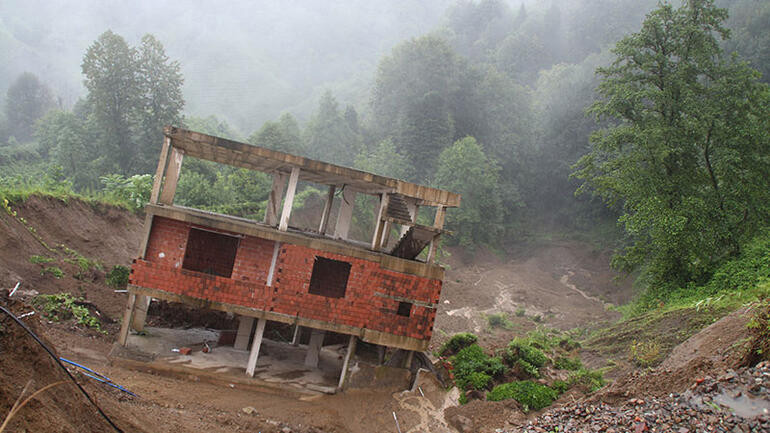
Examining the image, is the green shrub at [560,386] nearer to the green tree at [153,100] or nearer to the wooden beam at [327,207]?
the wooden beam at [327,207]

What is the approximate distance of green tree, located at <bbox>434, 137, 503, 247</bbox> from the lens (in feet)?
147

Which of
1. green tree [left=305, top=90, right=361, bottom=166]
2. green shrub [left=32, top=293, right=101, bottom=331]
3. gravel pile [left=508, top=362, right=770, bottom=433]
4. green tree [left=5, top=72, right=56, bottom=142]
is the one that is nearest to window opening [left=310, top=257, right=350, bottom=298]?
green shrub [left=32, top=293, right=101, bottom=331]

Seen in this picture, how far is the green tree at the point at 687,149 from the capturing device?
57.0ft

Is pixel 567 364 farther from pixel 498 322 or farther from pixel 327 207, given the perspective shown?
pixel 498 322

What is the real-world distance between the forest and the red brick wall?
9148 millimetres

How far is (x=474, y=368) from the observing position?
1362 cm

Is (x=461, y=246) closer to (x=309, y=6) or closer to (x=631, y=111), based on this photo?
(x=631, y=111)

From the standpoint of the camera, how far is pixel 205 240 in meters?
16.5

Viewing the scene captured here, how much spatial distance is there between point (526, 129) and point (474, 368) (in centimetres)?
4915

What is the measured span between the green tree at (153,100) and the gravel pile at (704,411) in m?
39.6

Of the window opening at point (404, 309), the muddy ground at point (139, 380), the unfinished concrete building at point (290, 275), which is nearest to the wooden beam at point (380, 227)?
the unfinished concrete building at point (290, 275)

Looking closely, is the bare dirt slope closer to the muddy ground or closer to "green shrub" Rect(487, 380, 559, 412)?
the muddy ground

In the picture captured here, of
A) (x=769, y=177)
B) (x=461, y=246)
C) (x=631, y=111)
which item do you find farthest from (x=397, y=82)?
(x=769, y=177)

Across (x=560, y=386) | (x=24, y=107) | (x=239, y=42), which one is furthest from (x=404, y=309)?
(x=239, y=42)
